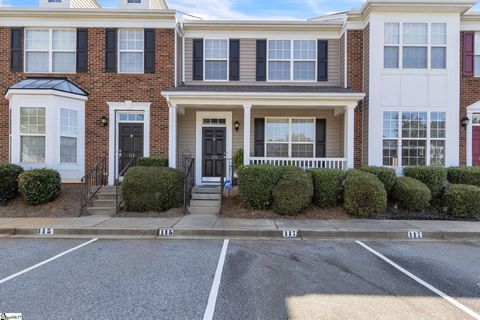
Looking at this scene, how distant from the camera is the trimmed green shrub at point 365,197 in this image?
8727mm

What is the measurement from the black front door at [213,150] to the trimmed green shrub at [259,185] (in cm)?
315

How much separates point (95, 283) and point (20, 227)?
4.33 metres

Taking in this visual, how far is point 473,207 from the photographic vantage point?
8750 millimetres

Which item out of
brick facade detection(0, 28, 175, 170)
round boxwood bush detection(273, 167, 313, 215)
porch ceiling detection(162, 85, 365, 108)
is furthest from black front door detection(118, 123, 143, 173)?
round boxwood bush detection(273, 167, 313, 215)

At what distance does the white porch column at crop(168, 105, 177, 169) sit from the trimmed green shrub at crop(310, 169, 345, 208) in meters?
4.89

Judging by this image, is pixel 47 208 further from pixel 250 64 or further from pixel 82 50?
pixel 250 64

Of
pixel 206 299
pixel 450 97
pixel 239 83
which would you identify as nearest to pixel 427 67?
pixel 450 97

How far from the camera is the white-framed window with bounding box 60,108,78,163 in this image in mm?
10812

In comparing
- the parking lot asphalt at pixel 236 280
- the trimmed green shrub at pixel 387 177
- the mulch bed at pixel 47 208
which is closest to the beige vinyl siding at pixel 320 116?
the trimmed green shrub at pixel 387 177

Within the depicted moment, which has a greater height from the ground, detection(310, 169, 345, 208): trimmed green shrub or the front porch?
the front porch

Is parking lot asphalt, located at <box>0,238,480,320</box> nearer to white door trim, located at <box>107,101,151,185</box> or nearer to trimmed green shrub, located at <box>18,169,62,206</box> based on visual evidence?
trimmed green shrub, located at <box>18,169,62,206</box>

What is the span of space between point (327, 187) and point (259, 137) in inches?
160

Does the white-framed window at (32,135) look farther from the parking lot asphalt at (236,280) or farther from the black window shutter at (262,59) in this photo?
the black window shutter at (262,59)

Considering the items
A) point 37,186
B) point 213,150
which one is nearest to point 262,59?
point 213,150
